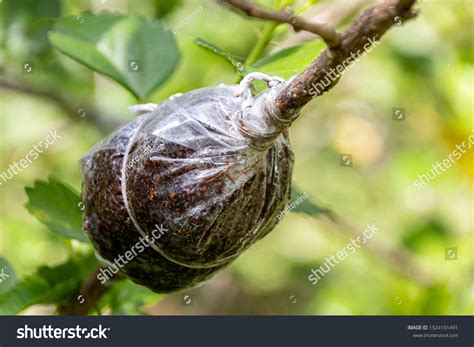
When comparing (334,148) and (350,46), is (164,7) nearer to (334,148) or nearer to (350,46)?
(334,148)

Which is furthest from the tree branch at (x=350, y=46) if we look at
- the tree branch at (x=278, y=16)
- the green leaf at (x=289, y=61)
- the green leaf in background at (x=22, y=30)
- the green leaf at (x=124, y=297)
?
the green leaf in background at (x=22, y=30)

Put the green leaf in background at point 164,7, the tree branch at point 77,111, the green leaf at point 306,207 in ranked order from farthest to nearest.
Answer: the tree branch at point 77,111
the green leaf in background at point 164,7
the green leaf at point 306,207

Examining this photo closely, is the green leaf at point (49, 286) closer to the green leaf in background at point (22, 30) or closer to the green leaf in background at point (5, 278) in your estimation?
the green leaf in background at point (5, 278)

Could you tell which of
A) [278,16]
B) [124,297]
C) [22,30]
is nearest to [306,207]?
[124,297]

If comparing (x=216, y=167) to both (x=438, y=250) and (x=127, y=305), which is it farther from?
(x=438, y=250)

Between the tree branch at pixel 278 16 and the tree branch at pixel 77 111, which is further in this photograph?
the tree branch at pixel 77 111

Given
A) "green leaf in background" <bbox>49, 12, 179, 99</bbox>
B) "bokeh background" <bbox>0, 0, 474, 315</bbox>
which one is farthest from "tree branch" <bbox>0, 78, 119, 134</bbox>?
"green leaf in background" <bbox>49, 12, 179, 99</bbox>
